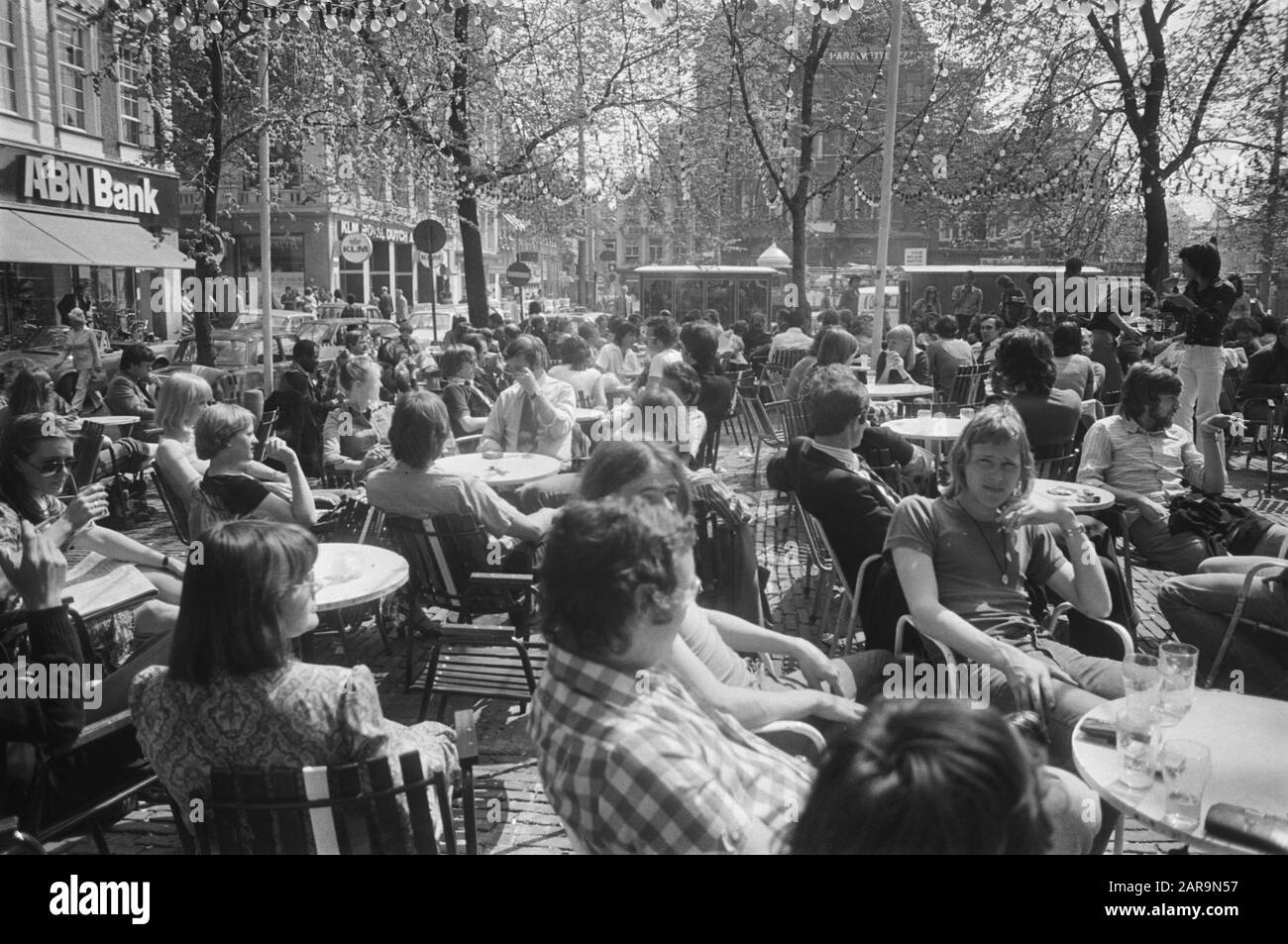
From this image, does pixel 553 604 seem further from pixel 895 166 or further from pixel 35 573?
pixel 895 166

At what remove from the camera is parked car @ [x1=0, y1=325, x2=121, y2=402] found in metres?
10.0

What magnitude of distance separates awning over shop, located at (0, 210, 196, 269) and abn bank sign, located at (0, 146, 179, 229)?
1.05ft

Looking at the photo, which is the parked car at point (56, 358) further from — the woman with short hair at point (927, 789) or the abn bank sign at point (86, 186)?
the woman with short hair at point (927, 789)

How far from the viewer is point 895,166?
1766cm

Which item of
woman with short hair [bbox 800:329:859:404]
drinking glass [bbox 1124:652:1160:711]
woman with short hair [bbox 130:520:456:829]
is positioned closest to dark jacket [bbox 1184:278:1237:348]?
woman with short hair [bbox 800:329:859:404]

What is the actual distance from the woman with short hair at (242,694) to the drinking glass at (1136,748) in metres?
1.62

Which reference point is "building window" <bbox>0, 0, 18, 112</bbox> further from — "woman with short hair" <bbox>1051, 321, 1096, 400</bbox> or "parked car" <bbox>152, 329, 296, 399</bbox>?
"woman with short hair" <bbox>1051, 321, 1096, 400</bbox>

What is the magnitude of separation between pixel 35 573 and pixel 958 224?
62.4 ft

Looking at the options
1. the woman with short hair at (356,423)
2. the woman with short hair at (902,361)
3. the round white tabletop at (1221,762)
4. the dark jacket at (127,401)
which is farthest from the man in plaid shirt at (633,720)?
the woman with short hair at (902,361)

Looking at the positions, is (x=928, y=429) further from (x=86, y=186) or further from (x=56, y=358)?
(x=86, y=186)

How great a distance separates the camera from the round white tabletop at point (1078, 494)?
484 centimetres
